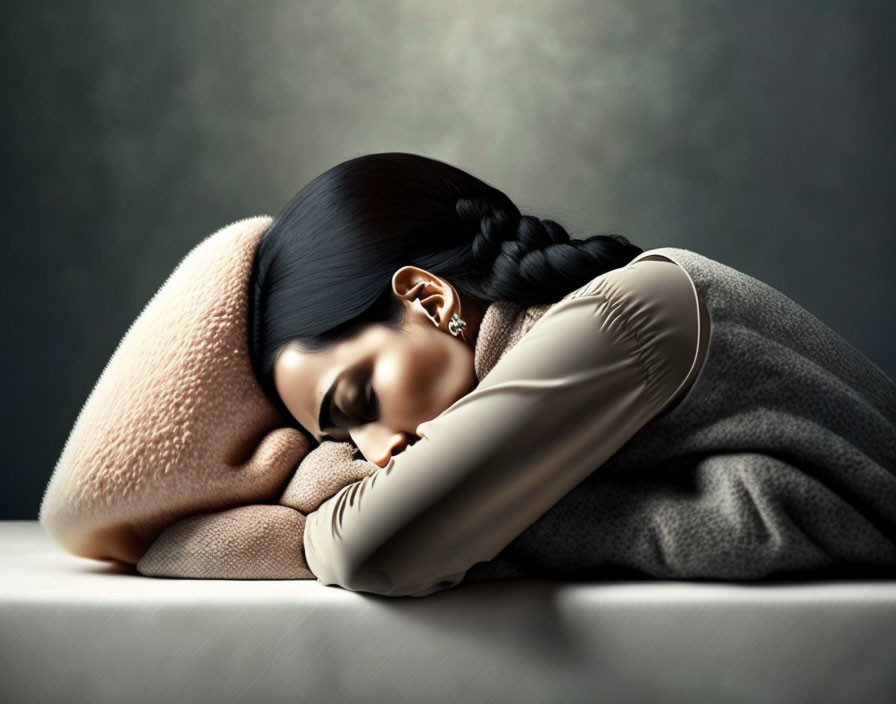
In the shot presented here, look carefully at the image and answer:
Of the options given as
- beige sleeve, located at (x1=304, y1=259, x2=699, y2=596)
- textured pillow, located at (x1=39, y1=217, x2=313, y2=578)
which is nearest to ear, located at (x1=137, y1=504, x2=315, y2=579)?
textured pillow, located at (x1=39, y1=217, x2=313, y2=578)

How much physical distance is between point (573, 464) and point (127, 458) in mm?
470

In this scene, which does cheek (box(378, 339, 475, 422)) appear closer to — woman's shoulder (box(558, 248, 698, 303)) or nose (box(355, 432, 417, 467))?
nose (box(355, 432, 417, 467))

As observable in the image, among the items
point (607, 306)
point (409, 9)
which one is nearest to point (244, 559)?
point (607, 306)

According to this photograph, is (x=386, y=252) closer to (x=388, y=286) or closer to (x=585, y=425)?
(x=388, y=286)

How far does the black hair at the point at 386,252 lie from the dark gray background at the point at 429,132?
3.48 ft

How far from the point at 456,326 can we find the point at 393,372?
86mm

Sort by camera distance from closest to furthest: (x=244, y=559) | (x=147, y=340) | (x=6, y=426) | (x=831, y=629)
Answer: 1. (x=831, y=629)
2. (x=244, y=559)
3. (x=147, y=340)
4. (x=6, y=426)

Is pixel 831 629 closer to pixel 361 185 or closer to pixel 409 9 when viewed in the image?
pixel 361 185

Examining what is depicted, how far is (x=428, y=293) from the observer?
3.34 ft

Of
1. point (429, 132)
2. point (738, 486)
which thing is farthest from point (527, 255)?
point (429, 132)

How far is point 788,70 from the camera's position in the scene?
2.16 metres

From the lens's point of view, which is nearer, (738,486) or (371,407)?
(738,486)

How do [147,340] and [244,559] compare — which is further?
[147,340]

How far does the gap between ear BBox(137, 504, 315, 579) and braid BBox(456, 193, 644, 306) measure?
325mm
